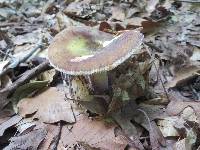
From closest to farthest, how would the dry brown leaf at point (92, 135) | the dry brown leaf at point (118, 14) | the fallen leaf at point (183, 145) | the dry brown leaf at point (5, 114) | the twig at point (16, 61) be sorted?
the fallen leaf at point (183, 145) < the dry brown leaf at point (92, 135) < the dry brown leaf at point (5, 114) < the twig at point (16, 61) < the dry brown leaf at point (118, 14)

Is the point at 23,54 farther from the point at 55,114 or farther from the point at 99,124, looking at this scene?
the point at 99,124

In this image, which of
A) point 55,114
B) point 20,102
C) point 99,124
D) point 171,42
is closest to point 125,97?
point 99,124

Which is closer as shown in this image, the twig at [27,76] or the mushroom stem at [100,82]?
the mushroom stem at [100,82]

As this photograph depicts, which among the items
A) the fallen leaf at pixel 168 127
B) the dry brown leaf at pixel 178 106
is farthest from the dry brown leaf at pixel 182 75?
the fallen leaf at pixel 168 127

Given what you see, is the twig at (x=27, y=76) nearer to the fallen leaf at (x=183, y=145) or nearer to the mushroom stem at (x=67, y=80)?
the mushroom stem at (x=67, y=80)

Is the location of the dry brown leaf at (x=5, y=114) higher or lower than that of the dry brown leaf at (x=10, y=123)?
lower

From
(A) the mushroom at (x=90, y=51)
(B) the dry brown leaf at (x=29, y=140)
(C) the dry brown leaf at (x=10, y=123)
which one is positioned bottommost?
(C) the dry brown leaf at (x=10, y=123)

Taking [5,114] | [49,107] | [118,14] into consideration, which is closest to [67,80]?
[49,107]

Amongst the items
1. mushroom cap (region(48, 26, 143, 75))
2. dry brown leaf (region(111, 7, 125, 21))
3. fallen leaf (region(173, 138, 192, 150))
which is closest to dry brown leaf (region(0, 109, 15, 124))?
mushroom cap (region(48, 26, 143, 75))
